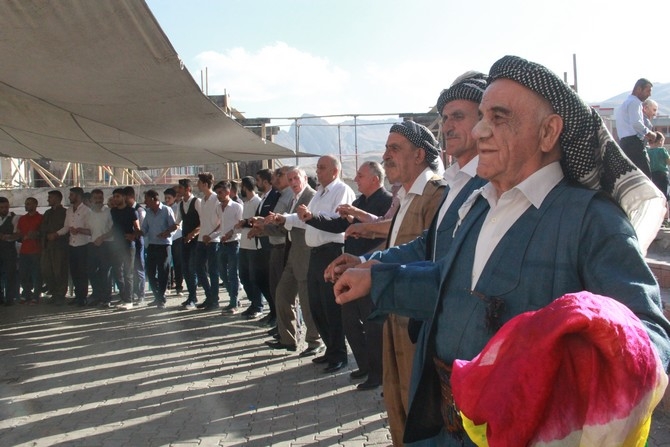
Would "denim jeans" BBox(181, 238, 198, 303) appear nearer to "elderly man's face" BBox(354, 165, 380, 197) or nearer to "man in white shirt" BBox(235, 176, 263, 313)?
"man in white shirt" BBox(235, 176, 263, 313)

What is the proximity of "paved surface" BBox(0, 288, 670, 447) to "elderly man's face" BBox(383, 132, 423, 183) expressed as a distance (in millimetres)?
1919

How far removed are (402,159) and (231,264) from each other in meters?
6.15

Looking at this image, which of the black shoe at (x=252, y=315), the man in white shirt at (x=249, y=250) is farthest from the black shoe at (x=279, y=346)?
the black shoe at (x=252, y=315)

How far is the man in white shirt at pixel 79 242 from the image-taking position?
10938 mm

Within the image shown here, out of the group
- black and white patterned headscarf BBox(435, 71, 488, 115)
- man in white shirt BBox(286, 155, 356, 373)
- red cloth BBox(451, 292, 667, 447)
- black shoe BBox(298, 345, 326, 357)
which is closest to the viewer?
red cloth BBox(451, 292, 667, 447)

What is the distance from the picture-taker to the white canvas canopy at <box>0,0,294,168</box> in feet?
Answer: 15.3

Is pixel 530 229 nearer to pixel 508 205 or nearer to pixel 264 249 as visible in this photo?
pixel 508 205

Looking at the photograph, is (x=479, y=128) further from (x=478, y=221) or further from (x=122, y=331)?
(x=122, y=331)

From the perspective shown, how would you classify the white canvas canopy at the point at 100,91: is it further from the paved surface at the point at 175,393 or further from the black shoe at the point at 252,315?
the paved surface at the point at 175,393

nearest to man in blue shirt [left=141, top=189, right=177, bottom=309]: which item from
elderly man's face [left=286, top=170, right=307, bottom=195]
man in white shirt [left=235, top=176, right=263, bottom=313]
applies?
man in white shirt [left=235, top=176, right=263, bottom=313]

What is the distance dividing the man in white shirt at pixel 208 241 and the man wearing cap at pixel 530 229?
7822 mm

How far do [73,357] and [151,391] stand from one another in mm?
1927

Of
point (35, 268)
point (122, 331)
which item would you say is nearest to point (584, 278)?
point (122, 331)

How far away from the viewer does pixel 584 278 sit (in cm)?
156
